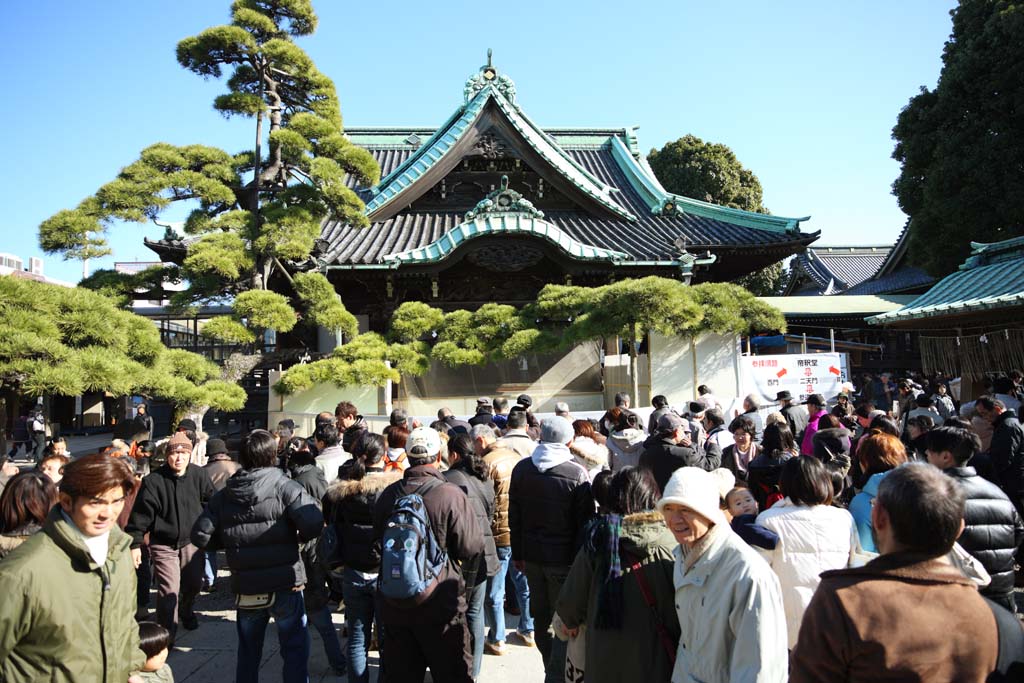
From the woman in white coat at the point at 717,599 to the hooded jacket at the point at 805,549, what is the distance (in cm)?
72

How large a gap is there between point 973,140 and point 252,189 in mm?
18782

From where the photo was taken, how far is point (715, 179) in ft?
106

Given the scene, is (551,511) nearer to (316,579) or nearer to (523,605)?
(523,605)

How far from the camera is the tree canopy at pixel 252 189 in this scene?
31.2 ft

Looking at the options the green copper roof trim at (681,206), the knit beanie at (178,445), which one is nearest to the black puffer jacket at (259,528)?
the knit beanie at (178,445)

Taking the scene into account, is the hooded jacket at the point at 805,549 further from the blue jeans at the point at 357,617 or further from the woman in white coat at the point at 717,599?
the blue jeans at the point at 357,617

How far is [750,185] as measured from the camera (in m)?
33.4

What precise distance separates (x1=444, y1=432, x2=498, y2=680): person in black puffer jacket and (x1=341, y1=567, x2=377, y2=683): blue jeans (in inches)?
23.9

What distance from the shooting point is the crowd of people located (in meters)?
1.82

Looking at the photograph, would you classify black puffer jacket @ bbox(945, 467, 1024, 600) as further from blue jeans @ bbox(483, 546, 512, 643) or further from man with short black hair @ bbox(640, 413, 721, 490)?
blue jeans @ bbox(483, 546, 512, 643)

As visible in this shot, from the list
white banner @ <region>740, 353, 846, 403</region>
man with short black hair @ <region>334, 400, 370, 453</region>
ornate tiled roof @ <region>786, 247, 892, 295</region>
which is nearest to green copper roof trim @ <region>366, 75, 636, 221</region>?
white banner @ <region>740, 353, 846, 403</region>

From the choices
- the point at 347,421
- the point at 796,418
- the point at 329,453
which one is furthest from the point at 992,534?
the point at 347,421

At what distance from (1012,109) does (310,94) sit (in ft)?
59.8

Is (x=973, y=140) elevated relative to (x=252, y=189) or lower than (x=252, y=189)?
elevated
